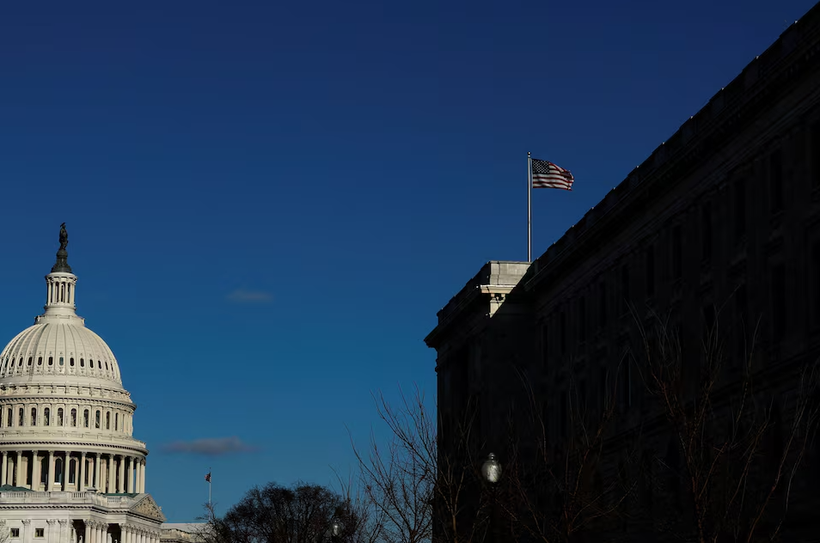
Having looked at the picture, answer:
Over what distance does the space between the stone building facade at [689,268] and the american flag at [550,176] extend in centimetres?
198

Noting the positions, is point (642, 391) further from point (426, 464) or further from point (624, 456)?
point (426, 464)

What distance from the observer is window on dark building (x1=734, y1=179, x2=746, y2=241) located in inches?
2083

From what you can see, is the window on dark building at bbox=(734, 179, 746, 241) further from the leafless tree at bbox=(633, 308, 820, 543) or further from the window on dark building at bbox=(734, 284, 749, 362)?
the leafless tree at bbox=(633, 308, 820, 543)

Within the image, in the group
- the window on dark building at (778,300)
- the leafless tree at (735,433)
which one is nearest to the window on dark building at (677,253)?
the leafless tree at (735,433)

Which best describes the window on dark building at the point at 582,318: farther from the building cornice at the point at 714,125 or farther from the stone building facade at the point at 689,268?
the building cornice at the point at 714,125

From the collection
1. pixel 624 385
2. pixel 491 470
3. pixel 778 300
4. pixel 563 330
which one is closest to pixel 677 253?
pixel 624 385

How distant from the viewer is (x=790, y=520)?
47938mm

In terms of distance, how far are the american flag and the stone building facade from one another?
198 cm

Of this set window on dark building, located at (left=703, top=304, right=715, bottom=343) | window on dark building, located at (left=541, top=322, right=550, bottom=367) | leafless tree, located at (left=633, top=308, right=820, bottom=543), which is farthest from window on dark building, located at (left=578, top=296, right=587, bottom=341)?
window on dark building, located at (left=703, top=304, right=715, bottom=343)

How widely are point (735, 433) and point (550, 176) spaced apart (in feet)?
97.9

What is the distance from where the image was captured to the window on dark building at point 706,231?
5612 cm

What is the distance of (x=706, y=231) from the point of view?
185ft

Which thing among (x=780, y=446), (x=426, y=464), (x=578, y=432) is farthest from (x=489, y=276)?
(x=780, y=446)

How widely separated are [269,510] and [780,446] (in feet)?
459
